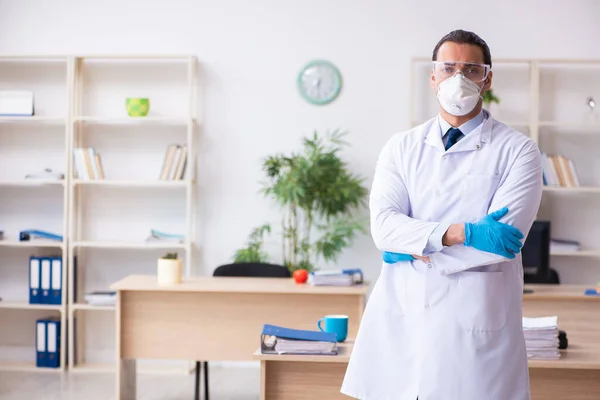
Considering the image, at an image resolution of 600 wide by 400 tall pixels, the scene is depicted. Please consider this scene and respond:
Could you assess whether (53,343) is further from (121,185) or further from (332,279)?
(332,279)

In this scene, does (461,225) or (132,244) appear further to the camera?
(132,244)

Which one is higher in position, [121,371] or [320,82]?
[320,82]

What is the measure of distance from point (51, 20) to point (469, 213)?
4.81 metres

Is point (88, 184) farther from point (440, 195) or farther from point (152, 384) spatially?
point (440, 195)

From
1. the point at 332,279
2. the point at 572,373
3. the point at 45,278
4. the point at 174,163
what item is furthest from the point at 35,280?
the point at 572,373

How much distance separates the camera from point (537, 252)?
4.46 metres

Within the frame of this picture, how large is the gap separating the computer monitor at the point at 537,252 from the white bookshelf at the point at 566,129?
1434 millimetres

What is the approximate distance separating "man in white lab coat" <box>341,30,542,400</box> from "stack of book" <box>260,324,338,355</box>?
0.60m

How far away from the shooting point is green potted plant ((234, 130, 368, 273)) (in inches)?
215

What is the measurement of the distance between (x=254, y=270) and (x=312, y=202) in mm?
804

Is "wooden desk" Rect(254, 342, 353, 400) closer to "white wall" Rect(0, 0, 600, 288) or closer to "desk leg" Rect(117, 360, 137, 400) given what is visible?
"desk leg" Rect(117, 360, 137, 400)

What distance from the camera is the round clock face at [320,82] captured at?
5.88 m

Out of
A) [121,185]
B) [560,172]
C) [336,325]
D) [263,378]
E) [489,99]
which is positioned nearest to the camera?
[263,378]

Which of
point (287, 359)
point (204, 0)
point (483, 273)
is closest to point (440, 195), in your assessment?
point (483, 273)
